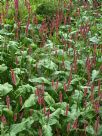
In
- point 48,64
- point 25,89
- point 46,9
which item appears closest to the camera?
point 25,89

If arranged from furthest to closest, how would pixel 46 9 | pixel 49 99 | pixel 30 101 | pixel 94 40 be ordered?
1. pixel 46 9
2. pixel 94 40
3. pixel 49 99
4. pixel 30 101

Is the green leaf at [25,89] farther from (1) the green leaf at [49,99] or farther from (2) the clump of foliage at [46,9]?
(2) the clump of foliage at [46,9]

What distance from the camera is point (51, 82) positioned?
4.32 meters

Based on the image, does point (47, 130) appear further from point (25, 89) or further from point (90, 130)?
point (25, 89)

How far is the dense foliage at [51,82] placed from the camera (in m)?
3.64

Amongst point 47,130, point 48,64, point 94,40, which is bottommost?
point 47,130

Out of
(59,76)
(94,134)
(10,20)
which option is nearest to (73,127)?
(94,134)

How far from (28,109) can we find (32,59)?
993 millimetres

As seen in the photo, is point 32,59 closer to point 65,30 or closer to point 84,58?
point 84,58

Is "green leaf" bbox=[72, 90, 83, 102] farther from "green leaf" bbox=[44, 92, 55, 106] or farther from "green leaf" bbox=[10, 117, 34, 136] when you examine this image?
"green leaf" bbox=[10, 117, 34, 136]

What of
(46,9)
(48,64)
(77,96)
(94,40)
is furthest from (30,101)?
(46,9)

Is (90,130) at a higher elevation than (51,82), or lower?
lower

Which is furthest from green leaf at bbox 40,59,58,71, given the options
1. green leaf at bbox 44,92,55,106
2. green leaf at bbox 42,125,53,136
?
green leaf at bbox 42,125,53,136

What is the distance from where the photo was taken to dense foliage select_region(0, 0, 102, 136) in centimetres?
364
